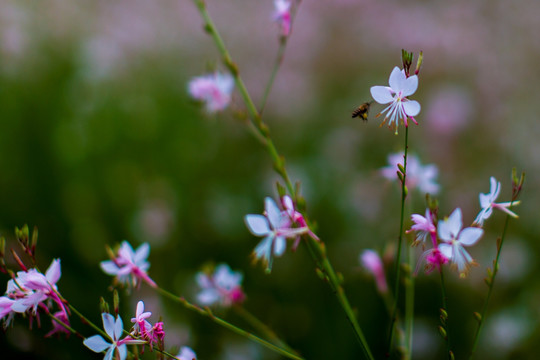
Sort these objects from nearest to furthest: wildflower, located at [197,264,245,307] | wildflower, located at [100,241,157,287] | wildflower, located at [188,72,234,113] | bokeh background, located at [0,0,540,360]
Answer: wildflower, located at [100,241,157,287]
wildflower, located at [197,264,245,307]
wildflower, located at [188,72,234,113]
bokeh background, located at [0,0,540,360]

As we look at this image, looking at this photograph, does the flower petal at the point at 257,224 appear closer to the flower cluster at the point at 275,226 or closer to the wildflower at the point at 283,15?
the flower cluster at the point at 275,226

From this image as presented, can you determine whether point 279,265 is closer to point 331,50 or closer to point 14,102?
point 14,102

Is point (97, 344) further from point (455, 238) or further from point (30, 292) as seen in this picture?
point (455, 238)

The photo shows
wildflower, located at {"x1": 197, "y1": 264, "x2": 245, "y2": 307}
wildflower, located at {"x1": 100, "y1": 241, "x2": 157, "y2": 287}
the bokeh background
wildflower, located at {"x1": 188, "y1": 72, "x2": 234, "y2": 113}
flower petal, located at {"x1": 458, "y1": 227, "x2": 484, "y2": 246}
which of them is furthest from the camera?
the bokeh background

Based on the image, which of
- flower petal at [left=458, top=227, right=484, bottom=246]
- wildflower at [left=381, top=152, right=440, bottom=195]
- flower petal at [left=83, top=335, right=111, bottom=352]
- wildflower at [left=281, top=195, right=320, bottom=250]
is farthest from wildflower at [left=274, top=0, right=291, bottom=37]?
flower petal at [left=83, top=335, right=111, bottom=352]

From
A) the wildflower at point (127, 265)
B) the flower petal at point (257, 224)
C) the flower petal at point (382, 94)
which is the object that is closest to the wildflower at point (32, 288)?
the wildflower at point (127, 265)

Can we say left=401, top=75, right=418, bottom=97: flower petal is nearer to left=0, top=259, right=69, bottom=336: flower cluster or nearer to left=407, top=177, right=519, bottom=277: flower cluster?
left=407, top=177, right=519, bottom=277: flower cluster

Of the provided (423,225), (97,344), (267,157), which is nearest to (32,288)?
(97,344)
